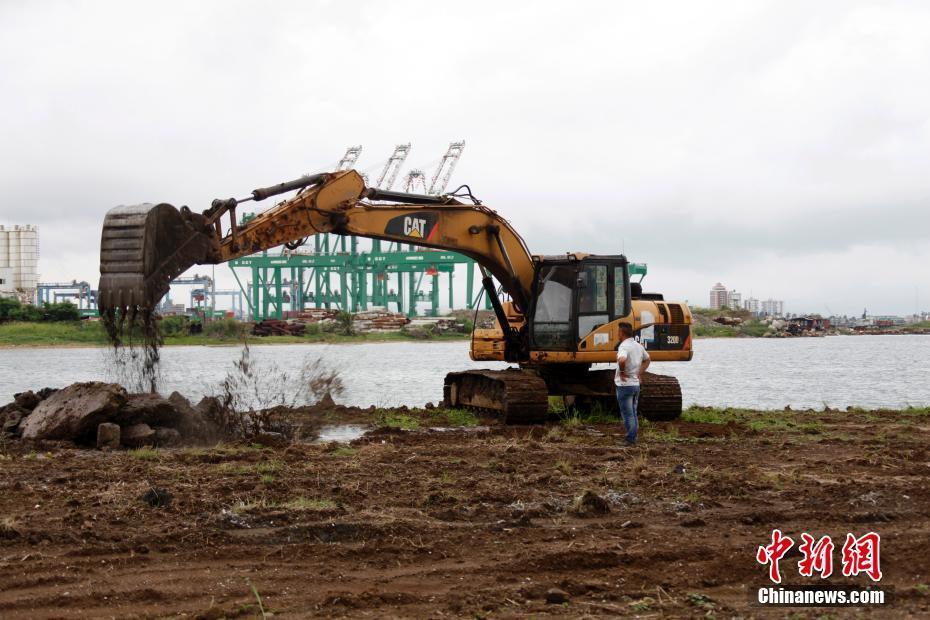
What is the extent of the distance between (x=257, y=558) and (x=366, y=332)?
78.9 m

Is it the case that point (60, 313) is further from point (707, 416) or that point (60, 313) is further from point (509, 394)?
point (509, 394)

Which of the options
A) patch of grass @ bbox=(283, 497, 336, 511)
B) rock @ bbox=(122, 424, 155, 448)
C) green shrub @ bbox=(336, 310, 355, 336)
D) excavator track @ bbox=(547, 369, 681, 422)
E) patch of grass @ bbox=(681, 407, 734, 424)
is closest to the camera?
patch of grass @ bbox=(283, 497, 336, 511)

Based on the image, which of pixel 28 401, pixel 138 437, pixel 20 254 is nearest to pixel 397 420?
pixel 138 437

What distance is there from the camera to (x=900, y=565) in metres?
6.79

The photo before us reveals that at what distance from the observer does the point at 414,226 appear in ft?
55.4

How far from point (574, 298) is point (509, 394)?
2026 mm

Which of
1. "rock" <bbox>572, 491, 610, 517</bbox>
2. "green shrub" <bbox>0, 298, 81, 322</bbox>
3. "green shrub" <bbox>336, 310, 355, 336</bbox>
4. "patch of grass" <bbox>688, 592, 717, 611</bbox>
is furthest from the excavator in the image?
"green shrub" <bbox>336, 310, 355, 336</bbox>

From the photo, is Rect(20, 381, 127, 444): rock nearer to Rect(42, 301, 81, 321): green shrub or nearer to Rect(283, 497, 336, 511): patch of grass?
Rect(283, 497, 336, 511): patch of grass

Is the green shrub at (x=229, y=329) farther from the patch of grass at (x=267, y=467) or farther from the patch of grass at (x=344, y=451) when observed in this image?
the patch of grass at (x=267, y=467)

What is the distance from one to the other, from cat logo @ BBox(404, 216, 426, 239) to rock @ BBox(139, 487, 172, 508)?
8244mm

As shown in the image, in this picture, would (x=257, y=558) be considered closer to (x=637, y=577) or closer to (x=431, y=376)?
(x=637, y=577)

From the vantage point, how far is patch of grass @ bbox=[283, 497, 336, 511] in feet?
28.9

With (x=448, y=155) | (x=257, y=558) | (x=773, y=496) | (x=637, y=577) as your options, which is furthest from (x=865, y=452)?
(x=448, y=155)

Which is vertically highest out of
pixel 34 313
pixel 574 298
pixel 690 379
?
pixel 34 313
